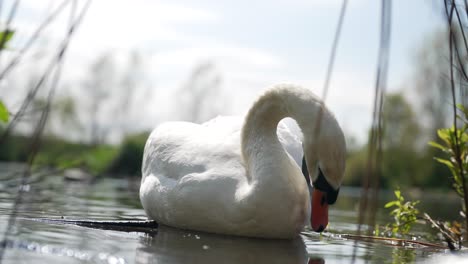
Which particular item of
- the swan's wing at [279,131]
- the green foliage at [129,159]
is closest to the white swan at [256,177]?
the swan's wing at [279,131]

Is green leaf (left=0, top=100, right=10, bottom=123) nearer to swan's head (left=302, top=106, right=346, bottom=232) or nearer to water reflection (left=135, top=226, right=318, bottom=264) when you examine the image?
water reflection (left=135, top=226, right=318, bottom=264)

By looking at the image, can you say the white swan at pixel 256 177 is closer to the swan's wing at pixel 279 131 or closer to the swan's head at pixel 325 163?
the swan's head at pixel 325 163

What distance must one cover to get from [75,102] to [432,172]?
2348 cm

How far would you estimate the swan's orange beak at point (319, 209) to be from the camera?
486 centimetres

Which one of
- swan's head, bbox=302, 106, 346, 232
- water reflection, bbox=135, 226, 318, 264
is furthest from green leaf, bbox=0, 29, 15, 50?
swan's head, bbox=302, 106, 346, 232

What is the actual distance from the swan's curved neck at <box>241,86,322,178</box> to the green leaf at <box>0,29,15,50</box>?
3.17m

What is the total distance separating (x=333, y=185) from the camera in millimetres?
4695

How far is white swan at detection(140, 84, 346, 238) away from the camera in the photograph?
15.6 ft

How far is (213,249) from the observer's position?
177 inches

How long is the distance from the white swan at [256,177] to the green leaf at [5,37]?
112 inches

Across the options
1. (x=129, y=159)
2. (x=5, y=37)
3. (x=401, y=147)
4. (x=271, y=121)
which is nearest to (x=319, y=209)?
(x=271, y=121)

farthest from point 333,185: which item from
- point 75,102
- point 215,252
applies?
point 75,102

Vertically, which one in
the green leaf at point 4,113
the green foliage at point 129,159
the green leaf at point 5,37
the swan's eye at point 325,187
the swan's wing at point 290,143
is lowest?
the green foliage at point 129,159

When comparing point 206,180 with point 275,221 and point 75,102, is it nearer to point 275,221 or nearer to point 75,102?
point 275,221
